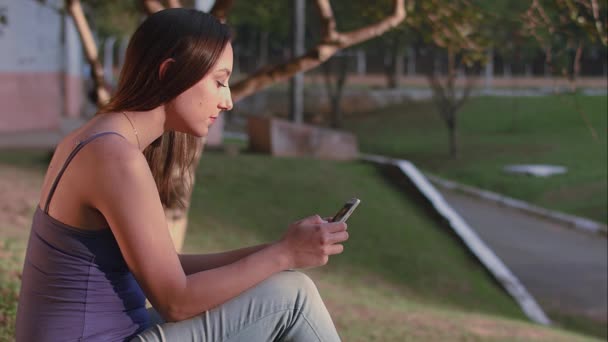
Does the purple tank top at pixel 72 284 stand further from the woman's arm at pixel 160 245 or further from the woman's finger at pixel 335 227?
the woman's finger at pixel 335 227

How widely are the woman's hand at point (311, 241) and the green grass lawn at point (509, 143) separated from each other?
5864mm

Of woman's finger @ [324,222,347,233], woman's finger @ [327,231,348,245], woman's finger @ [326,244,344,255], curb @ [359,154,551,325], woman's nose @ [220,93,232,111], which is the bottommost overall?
curb @ [359,154,551,325]

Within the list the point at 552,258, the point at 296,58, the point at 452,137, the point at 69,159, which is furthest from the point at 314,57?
the point at 452,137

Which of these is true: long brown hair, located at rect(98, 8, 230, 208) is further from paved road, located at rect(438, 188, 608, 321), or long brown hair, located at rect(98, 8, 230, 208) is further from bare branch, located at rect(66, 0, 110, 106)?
paved road, located at rect(438, 188, 608, 321)

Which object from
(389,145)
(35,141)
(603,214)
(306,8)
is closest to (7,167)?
(35,141)

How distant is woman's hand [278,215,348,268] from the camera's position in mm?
2344

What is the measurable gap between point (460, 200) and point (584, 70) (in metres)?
2.79

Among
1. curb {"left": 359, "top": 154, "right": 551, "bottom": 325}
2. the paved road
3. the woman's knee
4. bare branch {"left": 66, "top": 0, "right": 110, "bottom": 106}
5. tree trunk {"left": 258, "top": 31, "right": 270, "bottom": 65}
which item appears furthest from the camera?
tree trunk {"left": 258, "top": 31, "right": 270, "bottom": 65}

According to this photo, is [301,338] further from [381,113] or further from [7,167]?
[381,113]

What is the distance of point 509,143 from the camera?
2189cm

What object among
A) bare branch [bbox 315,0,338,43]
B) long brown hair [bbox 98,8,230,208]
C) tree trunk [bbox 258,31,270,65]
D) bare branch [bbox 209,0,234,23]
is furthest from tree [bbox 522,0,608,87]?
tree trunk [bbox 258,31,270,65]

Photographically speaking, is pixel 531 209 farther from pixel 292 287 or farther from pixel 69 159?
pixel 69 159

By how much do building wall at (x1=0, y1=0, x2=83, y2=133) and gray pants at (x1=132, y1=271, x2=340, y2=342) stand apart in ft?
52.8

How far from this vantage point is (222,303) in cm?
235
